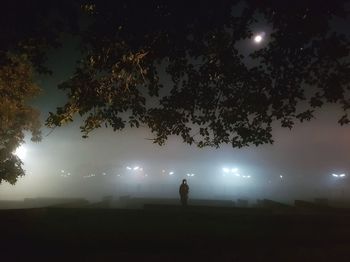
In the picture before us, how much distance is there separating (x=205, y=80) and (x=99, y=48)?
2.96 m

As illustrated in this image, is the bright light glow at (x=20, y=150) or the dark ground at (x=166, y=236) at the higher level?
the bright light glow at (x=20, y=150)

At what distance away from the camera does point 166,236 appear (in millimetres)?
12211

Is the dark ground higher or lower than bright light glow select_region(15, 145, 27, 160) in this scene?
lower

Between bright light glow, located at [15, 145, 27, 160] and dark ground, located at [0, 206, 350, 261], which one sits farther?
bright light glow, located at [15, 145, 27, 160]

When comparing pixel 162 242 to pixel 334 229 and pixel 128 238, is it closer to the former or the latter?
pixel 128 238

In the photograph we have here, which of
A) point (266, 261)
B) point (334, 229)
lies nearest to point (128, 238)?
point (266, 261)

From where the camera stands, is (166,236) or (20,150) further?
(20,150)

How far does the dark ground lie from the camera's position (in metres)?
10.2

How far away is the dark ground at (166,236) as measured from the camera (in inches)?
403

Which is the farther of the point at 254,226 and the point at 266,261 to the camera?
the point at 254,226

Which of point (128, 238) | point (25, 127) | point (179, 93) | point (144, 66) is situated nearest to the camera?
point (144, 66)

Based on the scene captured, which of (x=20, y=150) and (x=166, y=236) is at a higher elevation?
(x=20, y=150)

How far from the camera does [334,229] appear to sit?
14.1 m

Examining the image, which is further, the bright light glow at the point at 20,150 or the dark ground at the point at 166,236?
the bright light glow at the point at 20,150
